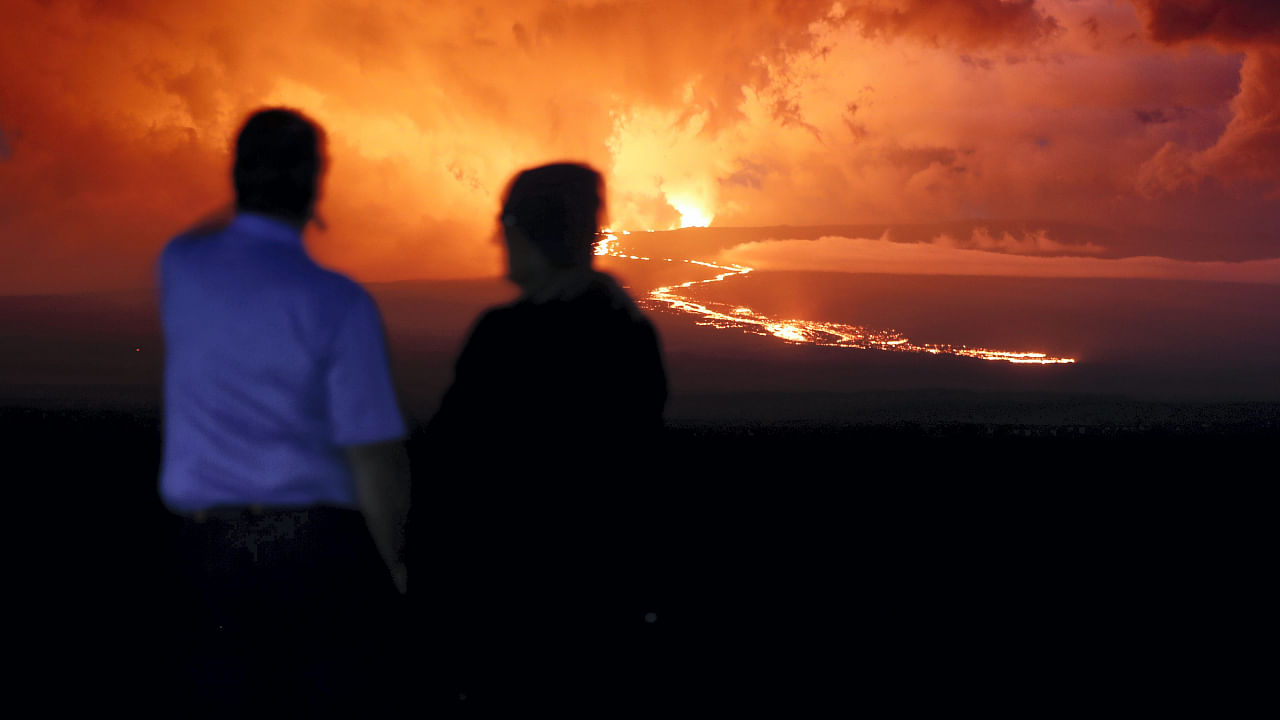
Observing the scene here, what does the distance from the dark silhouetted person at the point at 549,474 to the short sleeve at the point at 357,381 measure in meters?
0.27

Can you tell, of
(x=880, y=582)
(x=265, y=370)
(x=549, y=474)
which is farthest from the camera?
(x=880, y=582)

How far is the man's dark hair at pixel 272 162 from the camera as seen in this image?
1.47 m

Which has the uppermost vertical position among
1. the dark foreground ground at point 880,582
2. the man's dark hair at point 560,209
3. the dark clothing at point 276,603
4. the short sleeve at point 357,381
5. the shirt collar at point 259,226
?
the man's dark hair at point 560,209

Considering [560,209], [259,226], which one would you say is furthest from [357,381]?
[560,209]

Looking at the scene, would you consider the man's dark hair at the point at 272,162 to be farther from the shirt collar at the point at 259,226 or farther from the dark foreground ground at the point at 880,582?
the dark foreground ground at the point at 880,582

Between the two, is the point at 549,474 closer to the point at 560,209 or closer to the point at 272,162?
the point at 560,209

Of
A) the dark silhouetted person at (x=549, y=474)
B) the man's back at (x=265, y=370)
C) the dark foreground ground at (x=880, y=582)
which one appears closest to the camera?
the man's back at (x=265, y=370)

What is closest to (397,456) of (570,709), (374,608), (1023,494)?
(374,608)

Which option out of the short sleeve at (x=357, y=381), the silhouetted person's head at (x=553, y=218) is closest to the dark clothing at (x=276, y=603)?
the short sleeve at (x=357, y=381)

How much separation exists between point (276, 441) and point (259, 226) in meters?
0.34

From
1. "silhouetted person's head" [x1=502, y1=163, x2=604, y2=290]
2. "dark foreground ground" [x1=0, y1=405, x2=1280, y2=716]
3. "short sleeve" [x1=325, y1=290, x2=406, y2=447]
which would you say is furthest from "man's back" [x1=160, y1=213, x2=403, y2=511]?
"silhouetted person's head" [x1=502, y1=163, x2=604, y2=290]

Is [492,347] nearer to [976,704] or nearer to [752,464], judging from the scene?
[976,704]

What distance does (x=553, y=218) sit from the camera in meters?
1.72

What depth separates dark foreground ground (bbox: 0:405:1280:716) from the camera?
4012 mm
